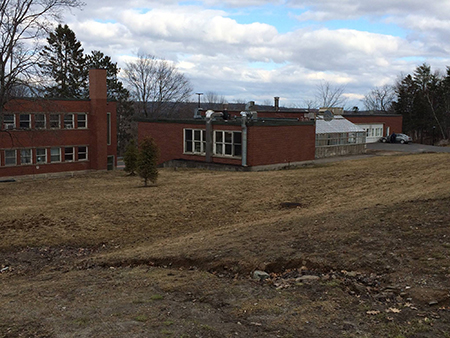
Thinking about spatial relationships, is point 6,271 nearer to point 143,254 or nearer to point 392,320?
point 143,254

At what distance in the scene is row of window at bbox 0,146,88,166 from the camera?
3666cm

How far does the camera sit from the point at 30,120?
121 feet

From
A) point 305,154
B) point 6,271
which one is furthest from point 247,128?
point 6,271

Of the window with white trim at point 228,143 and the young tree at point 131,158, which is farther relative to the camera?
the window with white trim at point 228,143

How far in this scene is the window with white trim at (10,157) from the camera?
119 ft

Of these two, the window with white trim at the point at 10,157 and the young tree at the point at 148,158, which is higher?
the young tree at the point at 148,158

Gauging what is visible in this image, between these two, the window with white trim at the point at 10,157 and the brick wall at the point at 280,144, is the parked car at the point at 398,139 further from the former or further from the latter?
the window with white trim at the point at 10,157

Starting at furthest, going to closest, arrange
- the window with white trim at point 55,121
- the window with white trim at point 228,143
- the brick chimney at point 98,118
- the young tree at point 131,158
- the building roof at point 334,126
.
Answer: the building roof at point 334,126 < the brick chimney at point 98,118 < the window with white trim at point 55,121 < the window with white trim at point 228,143 < the young tree at point 131,158

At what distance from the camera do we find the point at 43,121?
37562 millimetres

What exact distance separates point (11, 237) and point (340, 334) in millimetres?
11643

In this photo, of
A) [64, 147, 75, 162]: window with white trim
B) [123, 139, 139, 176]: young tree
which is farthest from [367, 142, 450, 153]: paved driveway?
[64, 147, 75, 162]: window with white trim

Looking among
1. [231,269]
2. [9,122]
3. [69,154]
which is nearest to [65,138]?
[69,154]

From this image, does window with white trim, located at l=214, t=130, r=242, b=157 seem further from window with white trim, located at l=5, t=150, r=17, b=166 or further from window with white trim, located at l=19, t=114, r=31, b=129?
window with white trim, located at l=5, t=150, r=17, b=166

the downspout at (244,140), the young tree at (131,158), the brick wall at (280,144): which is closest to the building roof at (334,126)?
the brick wall at (280,144)
